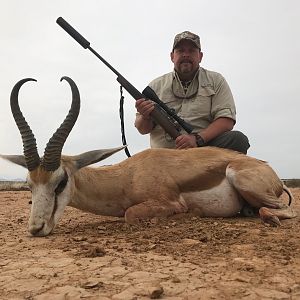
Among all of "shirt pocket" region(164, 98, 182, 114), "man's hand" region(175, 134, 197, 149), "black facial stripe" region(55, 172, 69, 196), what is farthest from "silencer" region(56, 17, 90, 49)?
"black facial stripe" region(55, 172, 69, 196)

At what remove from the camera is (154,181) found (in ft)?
17.5

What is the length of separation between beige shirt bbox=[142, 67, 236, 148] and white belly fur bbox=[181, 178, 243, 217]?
2.21 meters

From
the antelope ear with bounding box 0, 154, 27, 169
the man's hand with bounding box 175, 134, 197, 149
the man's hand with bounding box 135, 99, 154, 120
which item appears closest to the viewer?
the antelope ear with bounding box 0, 154, 27, 169

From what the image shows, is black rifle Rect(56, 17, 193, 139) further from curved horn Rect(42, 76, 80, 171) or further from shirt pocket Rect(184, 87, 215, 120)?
curved horn Rect(42, 76, 80, 171)

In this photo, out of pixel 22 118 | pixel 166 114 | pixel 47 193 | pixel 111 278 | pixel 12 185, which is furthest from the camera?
pixel 12 185

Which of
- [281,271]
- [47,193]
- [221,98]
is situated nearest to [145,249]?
[281,271]

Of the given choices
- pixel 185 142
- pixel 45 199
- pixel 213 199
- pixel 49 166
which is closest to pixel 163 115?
pixel 185 142

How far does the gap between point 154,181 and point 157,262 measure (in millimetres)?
2271

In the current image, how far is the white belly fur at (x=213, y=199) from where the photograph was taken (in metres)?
5.39

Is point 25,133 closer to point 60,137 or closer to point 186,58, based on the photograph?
point 60,137

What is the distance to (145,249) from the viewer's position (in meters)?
3.54

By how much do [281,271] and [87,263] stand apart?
52.7 inches

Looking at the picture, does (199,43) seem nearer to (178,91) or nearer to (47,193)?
(178,91)

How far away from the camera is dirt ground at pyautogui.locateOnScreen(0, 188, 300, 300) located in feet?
8.21
